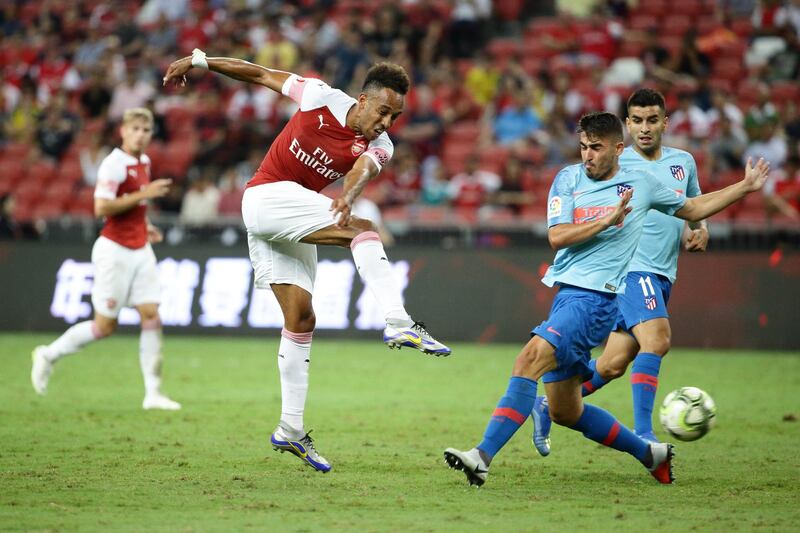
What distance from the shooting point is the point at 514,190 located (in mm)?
19000

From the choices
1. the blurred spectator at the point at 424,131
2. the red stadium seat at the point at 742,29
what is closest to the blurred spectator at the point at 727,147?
the red stadium seat at the point at 742,29

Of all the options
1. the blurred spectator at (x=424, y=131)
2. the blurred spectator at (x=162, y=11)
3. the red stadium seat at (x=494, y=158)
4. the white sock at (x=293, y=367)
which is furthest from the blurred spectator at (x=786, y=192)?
the blurred spectator at (x=162, y=11)

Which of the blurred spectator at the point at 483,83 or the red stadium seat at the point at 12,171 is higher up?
the blurred spectator at the point at 483,83

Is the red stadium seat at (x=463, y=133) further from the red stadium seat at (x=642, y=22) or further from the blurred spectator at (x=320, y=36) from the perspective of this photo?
the red stadium seat at (x=642, y=22)

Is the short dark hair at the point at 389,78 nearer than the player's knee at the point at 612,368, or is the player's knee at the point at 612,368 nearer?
the short dark hair at the point at 389,78

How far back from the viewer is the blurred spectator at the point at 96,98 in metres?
24.2

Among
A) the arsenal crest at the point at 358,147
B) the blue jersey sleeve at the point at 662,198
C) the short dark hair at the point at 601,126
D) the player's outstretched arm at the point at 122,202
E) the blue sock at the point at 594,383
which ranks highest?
the short dark hair at the point at 601,126

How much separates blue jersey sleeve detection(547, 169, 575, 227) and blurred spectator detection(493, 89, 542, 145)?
13.4 metres

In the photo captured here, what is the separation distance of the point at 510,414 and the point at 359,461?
5.42ft

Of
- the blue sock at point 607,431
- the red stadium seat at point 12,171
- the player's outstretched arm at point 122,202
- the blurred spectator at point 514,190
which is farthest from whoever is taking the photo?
the red stadium seat at point 12,171

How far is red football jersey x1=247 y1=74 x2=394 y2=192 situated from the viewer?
7.70 metres

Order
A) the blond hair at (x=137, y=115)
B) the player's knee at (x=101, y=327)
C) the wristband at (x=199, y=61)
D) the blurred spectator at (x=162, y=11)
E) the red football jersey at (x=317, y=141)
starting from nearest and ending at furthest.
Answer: the red football jersey at (x=317, y=141)
the wristband at (x=199, y=61)
the blond hair at (x=137, y=115)
the player's knee at (x=101, y=327)
the blurred spectator at (x=162, y=11)

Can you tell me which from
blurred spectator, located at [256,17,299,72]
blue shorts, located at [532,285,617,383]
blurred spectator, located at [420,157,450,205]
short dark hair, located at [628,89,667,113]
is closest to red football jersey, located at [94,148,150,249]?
short dark hair, located at [628,89,667,113]

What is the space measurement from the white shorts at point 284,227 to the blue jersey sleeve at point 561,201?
4.65 ft
